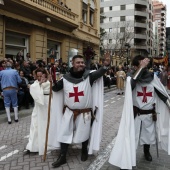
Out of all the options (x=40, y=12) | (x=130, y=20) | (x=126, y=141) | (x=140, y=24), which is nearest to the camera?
(x=126, y=141)

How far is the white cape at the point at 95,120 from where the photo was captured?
16.1ft

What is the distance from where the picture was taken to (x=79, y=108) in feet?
15.8

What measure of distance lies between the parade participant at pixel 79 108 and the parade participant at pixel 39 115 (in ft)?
1.22

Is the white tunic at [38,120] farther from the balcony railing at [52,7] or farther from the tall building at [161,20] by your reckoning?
the tall building at [161,20]

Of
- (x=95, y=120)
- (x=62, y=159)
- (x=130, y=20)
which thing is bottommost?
(x=62, y=159)

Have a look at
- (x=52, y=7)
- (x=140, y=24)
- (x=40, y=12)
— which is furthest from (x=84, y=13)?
(x=140, y=24)

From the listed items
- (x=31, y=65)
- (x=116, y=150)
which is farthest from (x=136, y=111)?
(x=31, y=65)

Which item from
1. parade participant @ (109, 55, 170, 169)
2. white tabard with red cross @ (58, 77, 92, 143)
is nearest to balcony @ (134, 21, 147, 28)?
parade participant @ (109, 55, 170, 169)

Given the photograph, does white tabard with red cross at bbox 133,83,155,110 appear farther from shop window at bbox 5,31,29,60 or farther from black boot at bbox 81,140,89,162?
shop window at bbox 5,31,29,60

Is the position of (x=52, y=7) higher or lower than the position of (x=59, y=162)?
higher

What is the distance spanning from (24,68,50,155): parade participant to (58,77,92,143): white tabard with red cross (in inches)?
23.6

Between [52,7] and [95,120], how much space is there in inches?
574

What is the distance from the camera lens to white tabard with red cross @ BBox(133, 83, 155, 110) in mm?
4723

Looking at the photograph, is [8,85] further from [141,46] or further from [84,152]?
[141,46]
